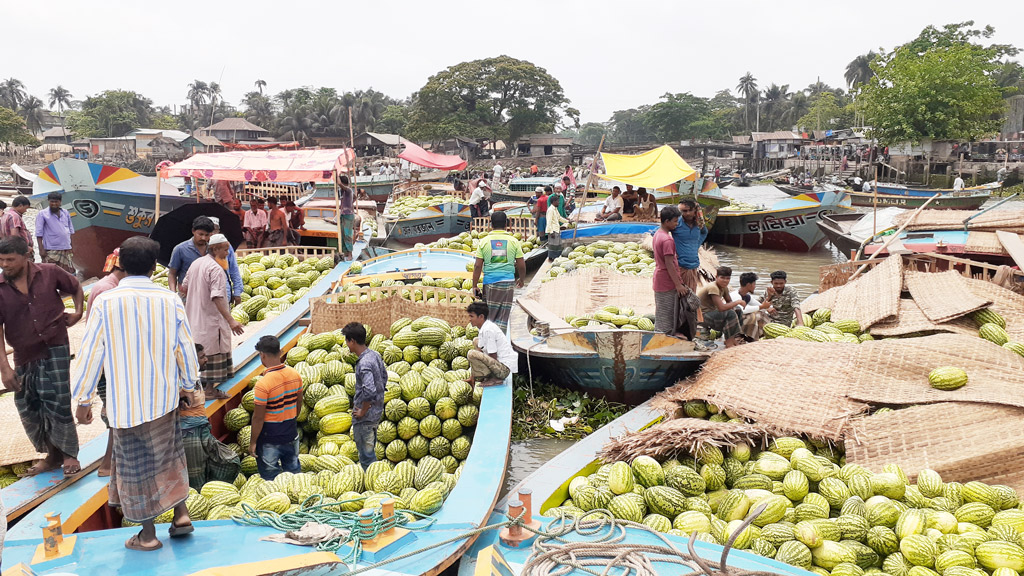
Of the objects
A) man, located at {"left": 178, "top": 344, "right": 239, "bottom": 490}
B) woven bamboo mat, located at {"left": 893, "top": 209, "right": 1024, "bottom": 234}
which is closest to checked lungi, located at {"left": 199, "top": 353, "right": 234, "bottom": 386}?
man, located at {"left": 178, "top": 344, "right": 239, "bottom": 490}

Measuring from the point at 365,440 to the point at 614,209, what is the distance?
37.5ft

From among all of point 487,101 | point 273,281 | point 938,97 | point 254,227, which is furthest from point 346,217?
point 487,101

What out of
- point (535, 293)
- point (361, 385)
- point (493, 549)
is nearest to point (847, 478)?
point (493, 549)

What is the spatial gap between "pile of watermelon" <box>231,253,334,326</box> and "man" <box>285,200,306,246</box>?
5.08ft

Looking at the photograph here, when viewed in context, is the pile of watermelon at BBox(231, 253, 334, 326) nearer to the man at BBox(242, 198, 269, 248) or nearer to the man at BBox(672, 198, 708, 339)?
the man at BBox(242, 198, 269, 248)

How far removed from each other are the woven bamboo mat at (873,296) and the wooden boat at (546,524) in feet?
11.7

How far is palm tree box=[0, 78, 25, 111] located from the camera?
7550 cm

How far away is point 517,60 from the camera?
57.8m

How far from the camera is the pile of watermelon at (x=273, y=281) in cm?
798

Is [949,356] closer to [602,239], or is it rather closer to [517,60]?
[602,239]

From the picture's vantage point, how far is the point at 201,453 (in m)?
4.32

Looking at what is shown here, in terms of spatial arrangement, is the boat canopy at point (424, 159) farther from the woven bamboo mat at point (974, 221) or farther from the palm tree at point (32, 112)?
the palm tree at point (32, 112)

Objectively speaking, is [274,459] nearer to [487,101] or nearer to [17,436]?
[17,436]

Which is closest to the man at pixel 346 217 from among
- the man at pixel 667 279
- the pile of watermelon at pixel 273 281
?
the pile of watermelon at pixel 273 281
